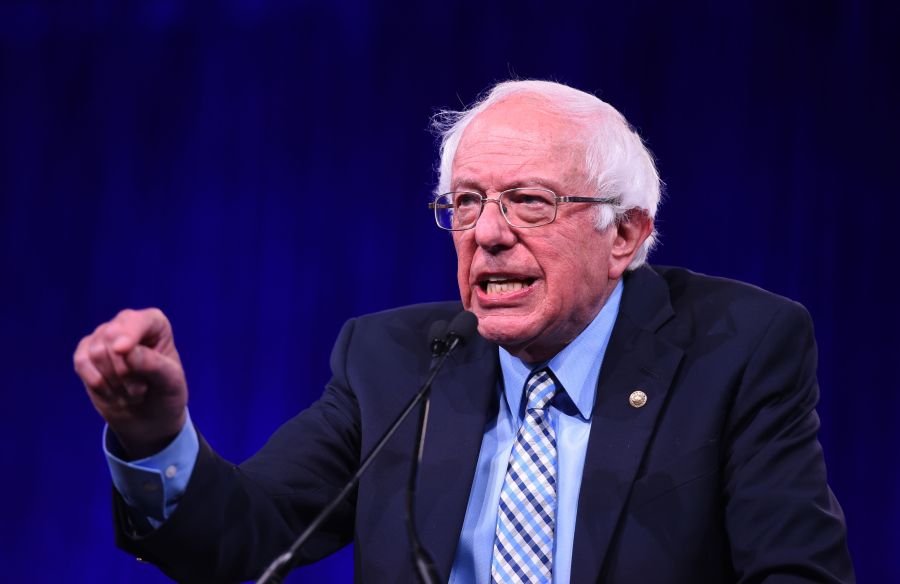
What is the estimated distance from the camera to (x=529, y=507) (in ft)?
5.66

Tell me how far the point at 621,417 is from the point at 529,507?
23 cm

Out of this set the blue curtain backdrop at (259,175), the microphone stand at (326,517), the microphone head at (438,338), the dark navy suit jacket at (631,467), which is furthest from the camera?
the blue curtain backdrop at (259,175)

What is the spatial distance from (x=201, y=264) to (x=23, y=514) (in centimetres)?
97

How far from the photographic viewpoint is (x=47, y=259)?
317 centimetres

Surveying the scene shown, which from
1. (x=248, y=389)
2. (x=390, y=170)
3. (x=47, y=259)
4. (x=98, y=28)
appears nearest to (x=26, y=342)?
(x=47, y=259)

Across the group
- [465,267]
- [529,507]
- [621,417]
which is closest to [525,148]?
[465,267]

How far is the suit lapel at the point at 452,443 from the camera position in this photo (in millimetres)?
1743

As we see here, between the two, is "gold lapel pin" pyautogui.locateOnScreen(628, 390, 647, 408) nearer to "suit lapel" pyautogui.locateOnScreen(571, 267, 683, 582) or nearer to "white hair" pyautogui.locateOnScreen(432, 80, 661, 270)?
"suit lapel" pyautogui.locateOnScreen(571, 267, 683, 582)

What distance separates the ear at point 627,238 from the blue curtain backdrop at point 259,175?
891 millimetres

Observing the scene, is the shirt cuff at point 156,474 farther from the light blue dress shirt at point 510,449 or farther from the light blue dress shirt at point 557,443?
the light blue dress shirt at point 557,443

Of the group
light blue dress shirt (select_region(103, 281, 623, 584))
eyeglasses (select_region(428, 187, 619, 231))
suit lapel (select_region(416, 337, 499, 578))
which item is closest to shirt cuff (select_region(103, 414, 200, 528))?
light blue dress shirt (select_region(103, 281, 623, 584))

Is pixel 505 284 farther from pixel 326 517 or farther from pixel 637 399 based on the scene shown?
pixel 326 517

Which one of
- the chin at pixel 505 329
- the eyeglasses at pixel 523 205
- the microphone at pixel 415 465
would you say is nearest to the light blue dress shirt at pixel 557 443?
the chin at pixel 505 329

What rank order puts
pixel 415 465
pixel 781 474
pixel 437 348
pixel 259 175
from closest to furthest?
pixel 415 465 → pixel 437 348 → pixel 781 474 → pixel 259 175
